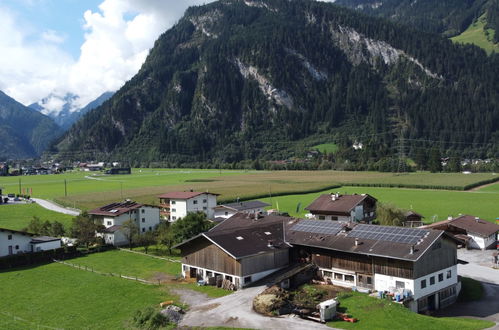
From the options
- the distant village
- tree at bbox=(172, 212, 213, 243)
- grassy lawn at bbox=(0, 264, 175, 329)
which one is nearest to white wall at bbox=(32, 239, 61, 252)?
the distant village

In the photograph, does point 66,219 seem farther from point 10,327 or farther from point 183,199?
point 10,327

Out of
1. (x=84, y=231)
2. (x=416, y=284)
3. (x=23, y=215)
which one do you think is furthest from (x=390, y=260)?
(x=23, y=215)

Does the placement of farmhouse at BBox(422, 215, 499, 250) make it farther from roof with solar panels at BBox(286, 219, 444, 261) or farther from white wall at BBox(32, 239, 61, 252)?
white wall at BBox(32, 239, 61, 252)

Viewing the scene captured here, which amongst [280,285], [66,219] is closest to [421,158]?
[66,219]

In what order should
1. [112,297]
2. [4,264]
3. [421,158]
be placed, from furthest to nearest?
[421,158] < [4,264] < [112,297]

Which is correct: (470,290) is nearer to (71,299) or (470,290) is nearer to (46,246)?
(71,299)
